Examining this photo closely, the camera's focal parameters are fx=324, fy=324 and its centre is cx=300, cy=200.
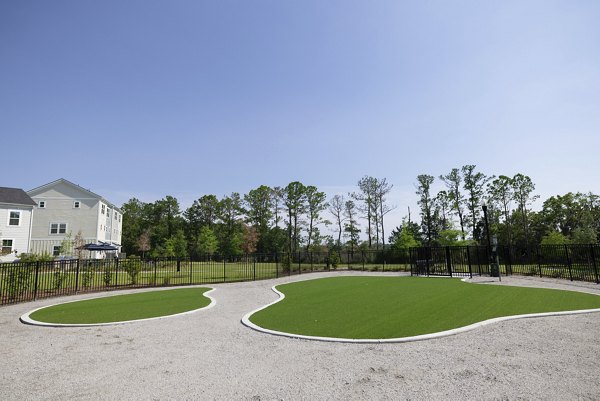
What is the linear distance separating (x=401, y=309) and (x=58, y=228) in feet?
130

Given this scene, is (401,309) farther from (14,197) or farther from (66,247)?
(14,197)

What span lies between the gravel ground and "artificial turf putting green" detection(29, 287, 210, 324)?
1.68 meters

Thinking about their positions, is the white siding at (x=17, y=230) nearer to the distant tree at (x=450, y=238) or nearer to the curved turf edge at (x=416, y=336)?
the curved turf edge at (x=416, y=336)

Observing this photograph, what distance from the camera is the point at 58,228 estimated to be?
3569cm

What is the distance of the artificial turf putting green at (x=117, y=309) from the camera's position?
9203 mm

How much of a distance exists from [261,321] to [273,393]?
4307 millimetres

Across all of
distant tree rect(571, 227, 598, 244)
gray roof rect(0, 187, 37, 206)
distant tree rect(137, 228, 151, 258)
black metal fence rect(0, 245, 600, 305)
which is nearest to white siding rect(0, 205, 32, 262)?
gray roof rect(0, 187, 37, 206)

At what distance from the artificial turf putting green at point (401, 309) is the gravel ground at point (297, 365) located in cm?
78

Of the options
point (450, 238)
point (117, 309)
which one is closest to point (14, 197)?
point (117, 309)

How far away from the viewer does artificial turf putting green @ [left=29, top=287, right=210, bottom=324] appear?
362 inches

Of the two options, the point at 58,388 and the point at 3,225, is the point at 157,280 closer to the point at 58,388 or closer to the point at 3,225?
the point at 58,388

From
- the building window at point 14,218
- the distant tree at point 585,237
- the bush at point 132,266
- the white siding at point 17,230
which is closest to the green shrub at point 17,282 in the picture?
the bush at point 132,266

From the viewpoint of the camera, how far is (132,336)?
7.17 metres

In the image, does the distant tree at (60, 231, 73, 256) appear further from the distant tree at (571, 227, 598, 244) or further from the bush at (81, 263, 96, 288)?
the distant tree at (571, 227, 598, 244)
